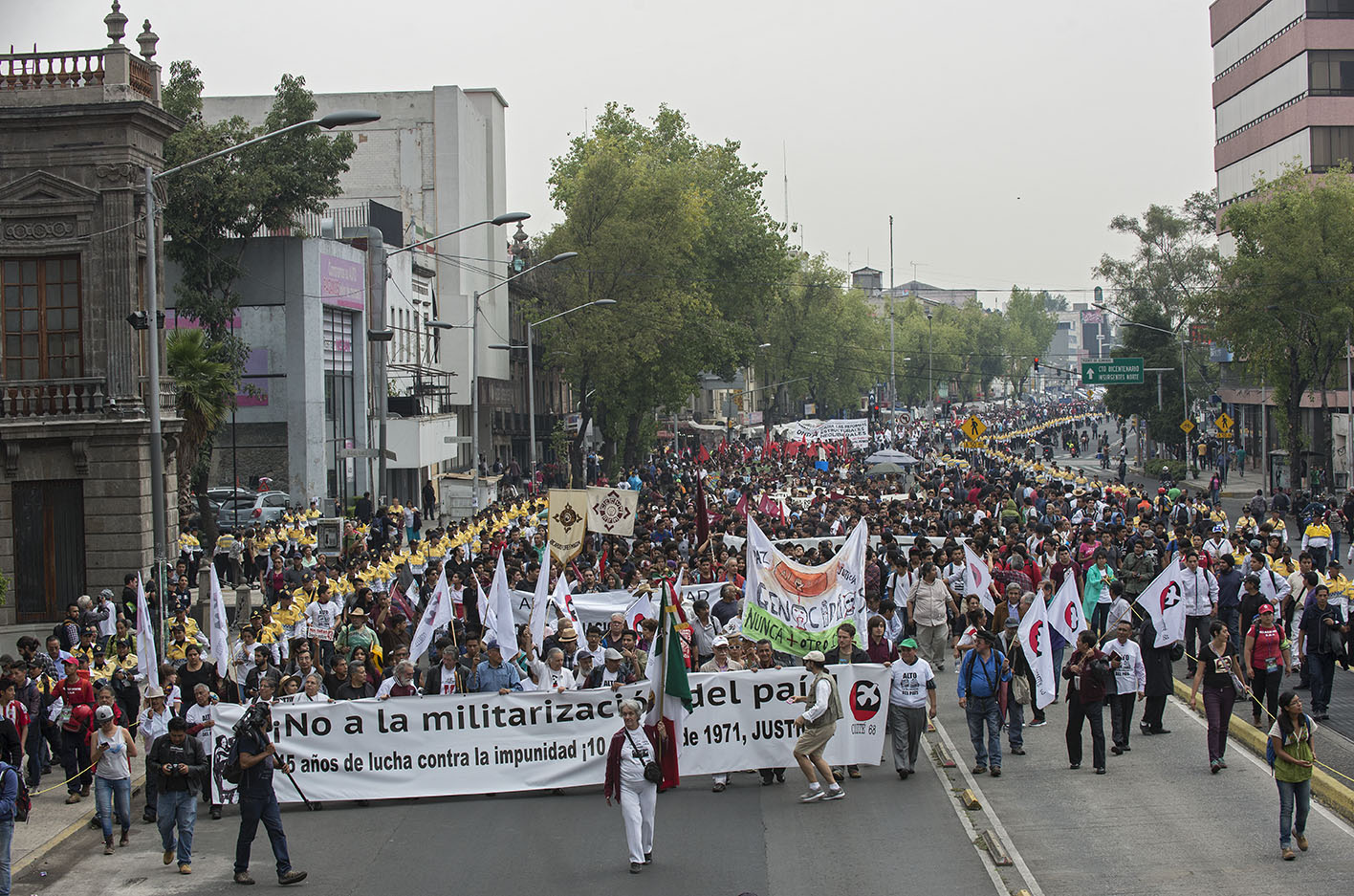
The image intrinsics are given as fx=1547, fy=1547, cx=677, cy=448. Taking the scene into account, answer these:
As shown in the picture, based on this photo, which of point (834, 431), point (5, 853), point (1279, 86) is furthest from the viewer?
point (1279, 86)

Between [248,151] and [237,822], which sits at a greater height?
[248,151]

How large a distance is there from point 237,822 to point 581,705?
314 cm

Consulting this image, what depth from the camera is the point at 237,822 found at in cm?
1341

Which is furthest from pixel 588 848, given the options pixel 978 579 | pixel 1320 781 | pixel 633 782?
pixel 978 579

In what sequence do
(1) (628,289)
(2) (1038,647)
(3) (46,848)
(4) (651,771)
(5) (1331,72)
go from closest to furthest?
(4) (651,771) → (3) (46,848) → (2) (1038,647) → (1) (628,289) → (5) (1331,72)

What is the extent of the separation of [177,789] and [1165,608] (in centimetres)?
974

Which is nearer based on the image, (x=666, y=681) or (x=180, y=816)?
(x=180, y=816)

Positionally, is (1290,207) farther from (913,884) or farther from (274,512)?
(913,884)

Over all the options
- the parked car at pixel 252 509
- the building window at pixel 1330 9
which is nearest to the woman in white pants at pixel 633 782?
the parked car at pixel 252 509

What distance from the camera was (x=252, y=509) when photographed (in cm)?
3662

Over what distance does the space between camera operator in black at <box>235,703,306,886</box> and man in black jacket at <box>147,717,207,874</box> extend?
0.66m

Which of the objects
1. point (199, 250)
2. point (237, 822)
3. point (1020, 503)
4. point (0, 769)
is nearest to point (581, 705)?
point (237, 822)

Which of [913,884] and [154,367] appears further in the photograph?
[154,367]

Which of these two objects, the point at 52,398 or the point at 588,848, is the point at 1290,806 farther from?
the point at 52,398
